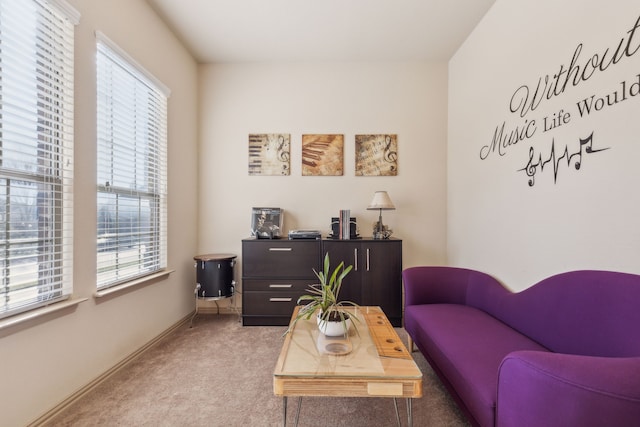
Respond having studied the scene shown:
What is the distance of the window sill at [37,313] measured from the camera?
1.35 metres

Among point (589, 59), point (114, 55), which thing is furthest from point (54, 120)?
point (589, 59)

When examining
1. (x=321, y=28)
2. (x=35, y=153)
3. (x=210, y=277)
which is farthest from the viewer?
(x=210, y=277)

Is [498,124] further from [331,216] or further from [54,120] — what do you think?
[54,120]

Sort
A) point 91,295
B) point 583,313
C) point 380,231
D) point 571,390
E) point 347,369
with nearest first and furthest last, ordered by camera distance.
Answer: point 571,390
point 347,369
point 583,313
point 91,295
point 380,231

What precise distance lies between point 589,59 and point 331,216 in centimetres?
251

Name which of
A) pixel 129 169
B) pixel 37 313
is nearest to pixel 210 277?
pixel 129 169

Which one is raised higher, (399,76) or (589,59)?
(399,76)

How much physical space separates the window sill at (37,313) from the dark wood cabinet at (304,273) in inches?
57.7

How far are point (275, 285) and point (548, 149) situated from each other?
2.70 m

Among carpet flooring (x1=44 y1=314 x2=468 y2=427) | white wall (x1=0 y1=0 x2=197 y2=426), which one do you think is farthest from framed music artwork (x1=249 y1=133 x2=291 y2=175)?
carpet flooring (x1=44 y1=314 x2=468 y2=427)

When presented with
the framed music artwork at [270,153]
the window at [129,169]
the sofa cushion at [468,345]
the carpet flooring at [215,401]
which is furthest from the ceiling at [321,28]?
the carpet flooring at [215,401]

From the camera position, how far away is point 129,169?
2270 millimetres

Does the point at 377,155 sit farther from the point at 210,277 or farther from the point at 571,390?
the point at 571,390

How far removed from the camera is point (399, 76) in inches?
132
